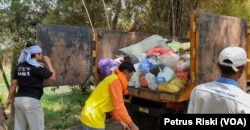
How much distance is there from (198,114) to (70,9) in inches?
246

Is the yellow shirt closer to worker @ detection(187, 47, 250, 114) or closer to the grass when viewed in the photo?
worker @ detection(187, 47, 250, 114)

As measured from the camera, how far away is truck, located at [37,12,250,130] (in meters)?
4.11

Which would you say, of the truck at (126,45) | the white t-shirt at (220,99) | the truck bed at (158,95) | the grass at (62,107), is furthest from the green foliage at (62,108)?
the white t-shirt at (220,99)

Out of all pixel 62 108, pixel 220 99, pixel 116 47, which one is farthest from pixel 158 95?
pixel 62 108

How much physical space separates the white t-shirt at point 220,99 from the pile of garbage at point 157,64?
2052 mm

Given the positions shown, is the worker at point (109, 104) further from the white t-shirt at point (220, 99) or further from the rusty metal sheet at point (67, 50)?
the white t-shirt at point (220, 99)

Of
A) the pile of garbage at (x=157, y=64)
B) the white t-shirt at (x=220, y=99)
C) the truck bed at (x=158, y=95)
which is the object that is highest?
the white t-shirt at (x=220, y=99)

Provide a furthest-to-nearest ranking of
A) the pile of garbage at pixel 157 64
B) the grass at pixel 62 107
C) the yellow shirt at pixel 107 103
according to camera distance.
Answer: the grass at pixel 62 107, the pile of garbage at pixel 157 64, the yellow shirt at pixel 107 103

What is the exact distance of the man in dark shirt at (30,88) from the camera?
4.07m

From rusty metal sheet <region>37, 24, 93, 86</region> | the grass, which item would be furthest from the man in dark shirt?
the grass

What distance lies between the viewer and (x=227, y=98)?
6.53 ft

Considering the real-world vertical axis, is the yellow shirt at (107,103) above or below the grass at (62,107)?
above

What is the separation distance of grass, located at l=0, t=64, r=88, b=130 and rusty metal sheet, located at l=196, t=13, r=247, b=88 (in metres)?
3.58

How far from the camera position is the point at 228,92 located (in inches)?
78.7
